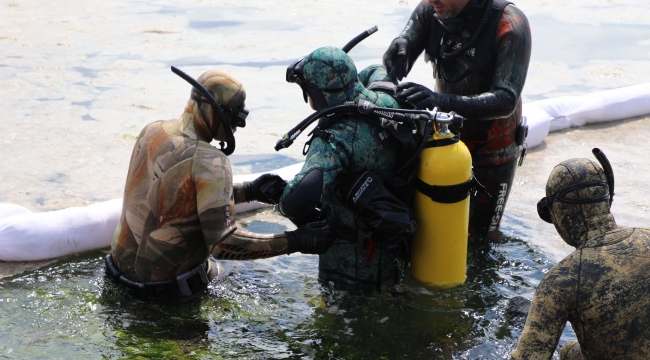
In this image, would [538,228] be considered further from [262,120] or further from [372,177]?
[262,120]

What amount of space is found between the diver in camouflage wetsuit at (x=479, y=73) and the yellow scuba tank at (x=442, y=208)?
0.29 meters

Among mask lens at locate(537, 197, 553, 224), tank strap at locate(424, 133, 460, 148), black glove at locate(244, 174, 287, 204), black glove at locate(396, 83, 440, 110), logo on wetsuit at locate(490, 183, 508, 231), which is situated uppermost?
black glove at locate(396, 83, 440, 110)

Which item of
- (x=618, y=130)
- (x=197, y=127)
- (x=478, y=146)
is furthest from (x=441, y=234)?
(x=618, y=130)

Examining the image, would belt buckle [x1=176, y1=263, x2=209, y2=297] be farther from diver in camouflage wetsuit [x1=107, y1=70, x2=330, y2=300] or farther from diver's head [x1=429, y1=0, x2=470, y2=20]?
diver's head [x1=429, y1=0, x2=470, y2=20]

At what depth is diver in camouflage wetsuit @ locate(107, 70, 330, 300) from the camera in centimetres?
370

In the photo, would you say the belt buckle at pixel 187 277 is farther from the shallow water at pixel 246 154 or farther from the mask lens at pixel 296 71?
the mask lens at pixel 296 71

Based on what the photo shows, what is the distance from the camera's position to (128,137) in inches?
258

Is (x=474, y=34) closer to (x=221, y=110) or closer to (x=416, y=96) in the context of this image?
(x=416, y=96)

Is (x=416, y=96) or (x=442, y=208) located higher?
(x=416, y=96)

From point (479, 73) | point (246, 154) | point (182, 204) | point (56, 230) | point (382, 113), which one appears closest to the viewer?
point (382, 113)

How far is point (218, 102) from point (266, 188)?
516 mm

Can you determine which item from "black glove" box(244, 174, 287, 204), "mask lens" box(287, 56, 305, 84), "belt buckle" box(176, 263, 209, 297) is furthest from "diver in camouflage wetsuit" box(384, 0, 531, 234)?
"belt buckle" box(176, 263, 209, 297)

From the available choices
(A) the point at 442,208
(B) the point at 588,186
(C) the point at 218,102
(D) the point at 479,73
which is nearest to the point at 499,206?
(D) the point at 479,73

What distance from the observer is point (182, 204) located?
3.74 metres
